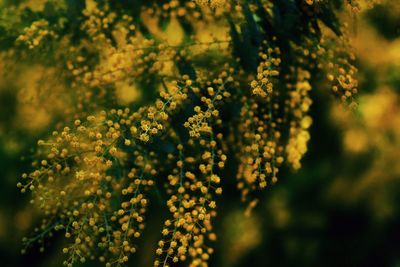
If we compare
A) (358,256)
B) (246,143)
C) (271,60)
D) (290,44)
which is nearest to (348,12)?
(290,44)

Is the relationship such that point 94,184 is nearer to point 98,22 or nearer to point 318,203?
point 98,22

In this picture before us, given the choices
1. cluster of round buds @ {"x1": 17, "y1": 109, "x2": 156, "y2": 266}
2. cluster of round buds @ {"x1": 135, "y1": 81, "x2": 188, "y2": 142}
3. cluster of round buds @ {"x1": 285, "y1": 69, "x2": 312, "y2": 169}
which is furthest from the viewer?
cluster of round buds @ {"x1": 285, "y1": 69, "x2": 312, "y2": 169}

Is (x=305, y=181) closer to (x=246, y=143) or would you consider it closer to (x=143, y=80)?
(x=246, y=143)

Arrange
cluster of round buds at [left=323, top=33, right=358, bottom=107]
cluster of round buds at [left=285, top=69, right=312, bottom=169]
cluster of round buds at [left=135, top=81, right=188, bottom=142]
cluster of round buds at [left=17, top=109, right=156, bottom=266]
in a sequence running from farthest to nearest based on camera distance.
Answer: cluster of round buds at [left=285, top=69, right=312, bottom=169] → cluster of round buds at [left=323, top=33, right=358, bottom=107] → cluster of round buds at [left=17, top=109, right=156, bottom=266] → cluster of round buds at [left=135, top=81, right=188, bottom=142]

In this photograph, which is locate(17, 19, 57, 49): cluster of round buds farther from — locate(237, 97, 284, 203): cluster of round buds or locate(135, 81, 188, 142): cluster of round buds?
locate(237, 97, 284, 203): cluster of round buds

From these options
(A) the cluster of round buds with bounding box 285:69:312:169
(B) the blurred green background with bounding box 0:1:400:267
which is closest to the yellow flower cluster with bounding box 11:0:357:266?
(A) the cluster of round buds with bounding box 285:69:312:169

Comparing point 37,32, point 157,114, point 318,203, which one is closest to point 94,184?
point 157,114

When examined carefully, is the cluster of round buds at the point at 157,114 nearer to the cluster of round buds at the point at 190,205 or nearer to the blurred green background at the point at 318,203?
the cluster of round buds at the point at 190,205
